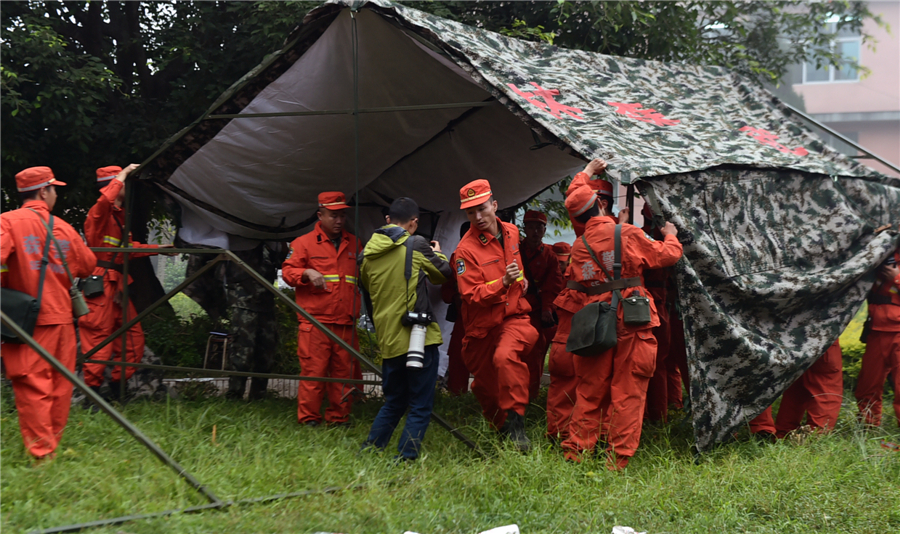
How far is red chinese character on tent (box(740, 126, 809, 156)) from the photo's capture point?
20.2ft

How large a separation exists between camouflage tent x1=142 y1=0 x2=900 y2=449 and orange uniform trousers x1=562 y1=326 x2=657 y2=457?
0.40m

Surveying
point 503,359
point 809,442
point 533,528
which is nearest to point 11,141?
point 503,359

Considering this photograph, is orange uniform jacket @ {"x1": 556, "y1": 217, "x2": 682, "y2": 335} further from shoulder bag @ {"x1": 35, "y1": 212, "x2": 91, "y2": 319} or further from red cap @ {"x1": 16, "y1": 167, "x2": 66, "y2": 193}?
red cap @ {"x1": 16, "y1": 167, "x2": 66, "y2": 193}

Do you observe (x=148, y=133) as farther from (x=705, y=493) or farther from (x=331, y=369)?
(x=705, y=493)

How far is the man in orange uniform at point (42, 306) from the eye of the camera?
439 centimetres


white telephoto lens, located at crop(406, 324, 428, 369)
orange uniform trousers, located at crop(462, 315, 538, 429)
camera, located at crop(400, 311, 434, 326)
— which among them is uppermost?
camera, located at crop(400, 311, 434, 326)

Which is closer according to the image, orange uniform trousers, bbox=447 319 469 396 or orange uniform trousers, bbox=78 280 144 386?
orange uniform trousers, bbox=78 280 144 386

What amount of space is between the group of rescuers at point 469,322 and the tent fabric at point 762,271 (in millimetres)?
243

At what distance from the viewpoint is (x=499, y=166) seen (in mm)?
7930

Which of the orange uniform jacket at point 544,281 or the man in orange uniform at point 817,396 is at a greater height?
the orange uniform jacket at point 544,281

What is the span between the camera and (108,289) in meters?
6.36

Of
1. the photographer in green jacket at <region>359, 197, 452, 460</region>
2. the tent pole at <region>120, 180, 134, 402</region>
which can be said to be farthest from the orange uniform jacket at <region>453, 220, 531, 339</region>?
the tent pole at <region>120, 180, 134, 402</region>

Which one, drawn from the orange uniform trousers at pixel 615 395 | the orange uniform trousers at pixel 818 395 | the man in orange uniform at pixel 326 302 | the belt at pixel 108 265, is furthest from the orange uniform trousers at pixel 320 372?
the orange uniform trousers at pixel 818 395

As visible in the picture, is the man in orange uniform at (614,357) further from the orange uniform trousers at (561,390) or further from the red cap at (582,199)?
the orange uniform trousers at (561,390)
